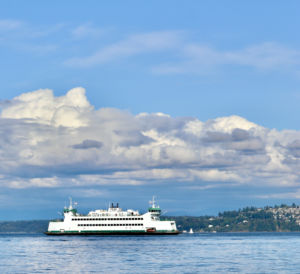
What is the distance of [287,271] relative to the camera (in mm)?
83500

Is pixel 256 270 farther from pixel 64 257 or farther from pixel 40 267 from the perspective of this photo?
pixel 64 257

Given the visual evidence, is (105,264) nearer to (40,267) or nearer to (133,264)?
(133,264)

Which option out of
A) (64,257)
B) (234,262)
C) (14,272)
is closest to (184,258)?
(234,262)

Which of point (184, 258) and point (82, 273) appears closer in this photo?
point (82, 273)

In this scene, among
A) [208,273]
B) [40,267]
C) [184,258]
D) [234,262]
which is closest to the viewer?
[208,273]

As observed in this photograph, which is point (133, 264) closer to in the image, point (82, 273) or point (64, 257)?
point (82, 273)

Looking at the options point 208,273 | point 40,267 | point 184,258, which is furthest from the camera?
point 184,258

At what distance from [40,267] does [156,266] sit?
56.0 ft

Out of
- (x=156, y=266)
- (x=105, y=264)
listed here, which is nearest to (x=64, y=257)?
(x=105, y=264)

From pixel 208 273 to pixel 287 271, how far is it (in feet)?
39.1

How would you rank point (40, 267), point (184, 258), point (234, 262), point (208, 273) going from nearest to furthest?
point (208, 273) < point (40, 267) < point (234, 262) < point (184, 258)

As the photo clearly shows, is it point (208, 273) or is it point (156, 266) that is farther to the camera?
point (156, 266)

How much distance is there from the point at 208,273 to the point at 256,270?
8.30 m

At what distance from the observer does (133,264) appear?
92375mm
